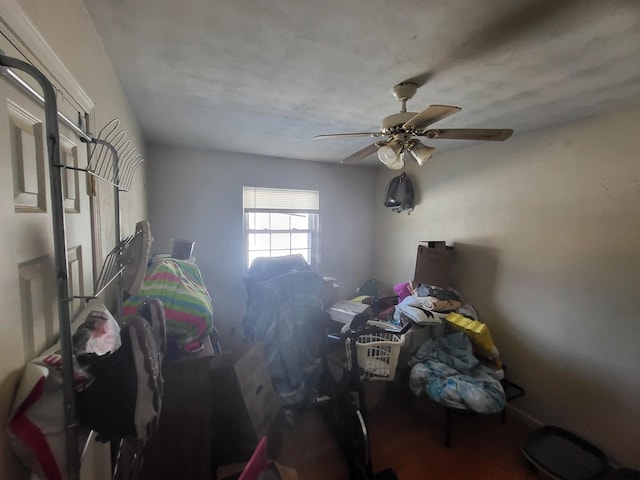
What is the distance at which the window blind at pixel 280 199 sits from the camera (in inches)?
139

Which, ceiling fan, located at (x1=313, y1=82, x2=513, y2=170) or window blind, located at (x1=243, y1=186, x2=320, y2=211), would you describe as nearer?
ceiling fan, located at (x1=313, y1=82, x2=513, y2=170)

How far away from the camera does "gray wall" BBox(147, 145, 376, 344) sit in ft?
10.2

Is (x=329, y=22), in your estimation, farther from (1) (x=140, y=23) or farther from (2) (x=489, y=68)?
(2) (x=489, y=68)

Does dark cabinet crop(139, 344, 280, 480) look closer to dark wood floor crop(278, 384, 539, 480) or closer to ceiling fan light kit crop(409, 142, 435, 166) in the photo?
dark wood floor crop(278, 384, 539, 480)

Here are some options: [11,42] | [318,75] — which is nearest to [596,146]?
[318,75]

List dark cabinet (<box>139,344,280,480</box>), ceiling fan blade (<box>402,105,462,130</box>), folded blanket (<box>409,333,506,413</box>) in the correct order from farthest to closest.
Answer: folded blanket (<box>409,333,506,413</box>) < dark cabinet (<box>139,344,280,480</box>) < ceiling fan blade (<box>402,105,462,130</box>)

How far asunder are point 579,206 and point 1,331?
3.07 meters

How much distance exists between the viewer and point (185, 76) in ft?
5.02

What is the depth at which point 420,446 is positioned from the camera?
2152 millimetres

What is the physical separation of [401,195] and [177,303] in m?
2.92

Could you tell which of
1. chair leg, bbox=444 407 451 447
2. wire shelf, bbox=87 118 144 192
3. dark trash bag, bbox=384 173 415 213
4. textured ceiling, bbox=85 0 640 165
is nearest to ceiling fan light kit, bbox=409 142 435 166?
textured ceiling, bbox=85 0 640 165

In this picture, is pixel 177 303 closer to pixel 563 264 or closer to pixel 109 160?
pixel 109 160

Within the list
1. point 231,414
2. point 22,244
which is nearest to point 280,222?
point 231,414

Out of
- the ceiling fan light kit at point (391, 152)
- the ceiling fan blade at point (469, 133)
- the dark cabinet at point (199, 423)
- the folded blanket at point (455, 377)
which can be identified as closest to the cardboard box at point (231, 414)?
the dark cabinet at point (199, 423)
